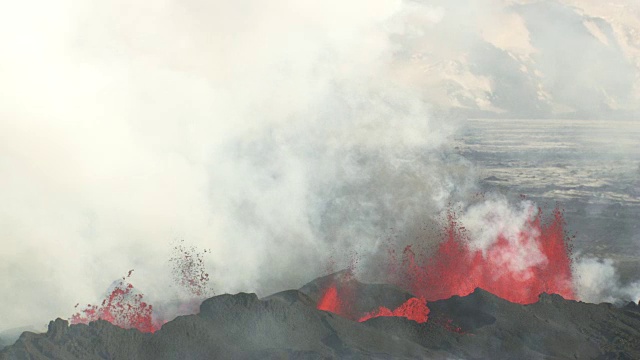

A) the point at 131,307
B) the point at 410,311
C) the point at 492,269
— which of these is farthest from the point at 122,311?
the point at 492,269

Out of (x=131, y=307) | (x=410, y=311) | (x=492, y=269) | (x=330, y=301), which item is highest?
(x=131, y=307)

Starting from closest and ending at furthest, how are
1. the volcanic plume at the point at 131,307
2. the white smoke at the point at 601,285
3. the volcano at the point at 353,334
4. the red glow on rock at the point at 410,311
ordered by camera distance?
the volcano at the point at 353,334 → the red glow on rock at the point at 410,311 → the volcanic plume at the point at 131,307 → the white smoke at the point at 601,285

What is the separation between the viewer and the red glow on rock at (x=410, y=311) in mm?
38438

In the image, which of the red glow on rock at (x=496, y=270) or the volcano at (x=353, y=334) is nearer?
the volcano at (x=353, y=334)

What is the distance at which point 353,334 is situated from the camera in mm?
33812

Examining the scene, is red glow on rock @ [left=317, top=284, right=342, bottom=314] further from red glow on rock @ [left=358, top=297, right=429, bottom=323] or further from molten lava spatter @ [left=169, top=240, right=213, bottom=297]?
molten lava spatter @ [left=169, top=240, right=213, bottom=297]

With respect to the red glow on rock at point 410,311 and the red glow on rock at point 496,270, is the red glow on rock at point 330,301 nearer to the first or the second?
the red glow on rock at point 410,311

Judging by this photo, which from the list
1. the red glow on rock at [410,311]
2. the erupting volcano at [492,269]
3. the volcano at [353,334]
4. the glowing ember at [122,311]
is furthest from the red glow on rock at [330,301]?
the glowing ember at [122,311]

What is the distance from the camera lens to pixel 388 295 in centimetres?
4141

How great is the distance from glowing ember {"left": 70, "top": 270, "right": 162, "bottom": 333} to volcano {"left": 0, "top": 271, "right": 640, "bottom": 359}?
Answer: 8.50 m

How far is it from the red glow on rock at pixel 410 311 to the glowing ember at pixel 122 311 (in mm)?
12709

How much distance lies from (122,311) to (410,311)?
1724 cm

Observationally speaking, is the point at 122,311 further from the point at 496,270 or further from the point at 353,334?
the point at 496,270

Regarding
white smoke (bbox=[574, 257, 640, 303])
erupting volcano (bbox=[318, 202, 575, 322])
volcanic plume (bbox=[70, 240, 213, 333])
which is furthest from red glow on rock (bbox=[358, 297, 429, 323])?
white smoke (bbox=[574, 257, 640, 303])
